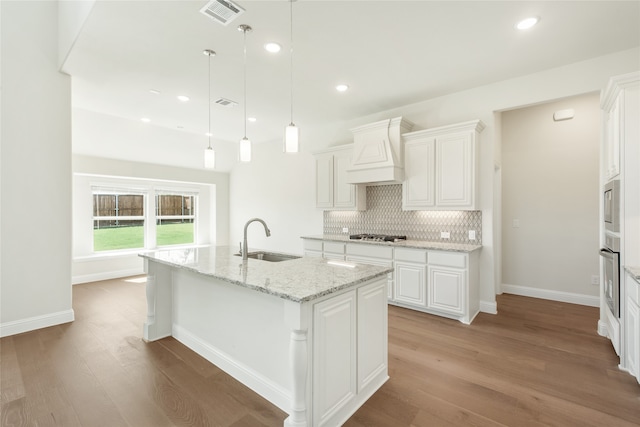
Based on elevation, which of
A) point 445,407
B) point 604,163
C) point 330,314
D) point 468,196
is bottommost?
point 445,407

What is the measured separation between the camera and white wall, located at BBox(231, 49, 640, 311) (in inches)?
125

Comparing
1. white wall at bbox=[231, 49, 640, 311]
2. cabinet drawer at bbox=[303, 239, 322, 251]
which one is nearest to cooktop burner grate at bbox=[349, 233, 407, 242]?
cabinet drawer at bbox=[303, 239, 322, 251]

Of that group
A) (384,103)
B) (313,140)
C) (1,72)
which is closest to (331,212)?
(313,140)

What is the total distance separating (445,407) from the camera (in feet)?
6.47

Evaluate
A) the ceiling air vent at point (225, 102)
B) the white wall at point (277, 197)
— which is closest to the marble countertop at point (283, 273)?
the ceiling air vent at point (225, 102)

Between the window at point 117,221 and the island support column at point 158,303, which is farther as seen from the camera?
the window at point 117,221

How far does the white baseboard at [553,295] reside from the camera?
3999 millimetres

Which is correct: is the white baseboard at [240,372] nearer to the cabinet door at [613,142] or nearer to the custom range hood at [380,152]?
the custom range hood at [380,152]

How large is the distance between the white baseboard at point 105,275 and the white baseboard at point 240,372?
3851 millimetres

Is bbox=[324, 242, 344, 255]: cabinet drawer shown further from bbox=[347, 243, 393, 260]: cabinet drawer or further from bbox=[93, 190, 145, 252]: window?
bbox=[93, 190, 145, 252]: window

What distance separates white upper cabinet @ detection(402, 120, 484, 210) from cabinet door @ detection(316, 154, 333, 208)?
1.32m

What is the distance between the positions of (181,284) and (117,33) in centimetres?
243

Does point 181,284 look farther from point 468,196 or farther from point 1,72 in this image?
point 468,196

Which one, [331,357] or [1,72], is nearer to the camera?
[331,357]
